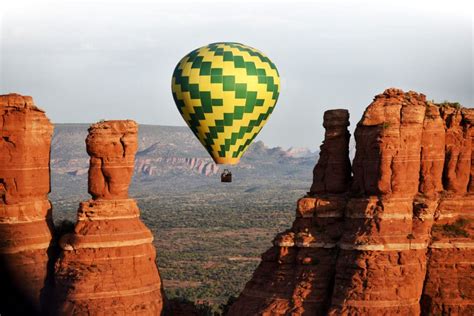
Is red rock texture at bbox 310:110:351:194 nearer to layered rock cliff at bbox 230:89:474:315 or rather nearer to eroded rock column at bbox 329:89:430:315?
layered rock cliff at bbox 230:89:474:315

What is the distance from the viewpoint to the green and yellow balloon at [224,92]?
64562mm

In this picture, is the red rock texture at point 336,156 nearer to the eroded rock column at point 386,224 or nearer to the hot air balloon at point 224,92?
the eroded rock column at point 386,224

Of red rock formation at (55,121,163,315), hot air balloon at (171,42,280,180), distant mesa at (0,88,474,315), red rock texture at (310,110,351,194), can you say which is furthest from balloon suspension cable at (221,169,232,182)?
red rock texture at (310,110,351,194)

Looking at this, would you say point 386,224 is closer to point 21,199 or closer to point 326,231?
point 326,231

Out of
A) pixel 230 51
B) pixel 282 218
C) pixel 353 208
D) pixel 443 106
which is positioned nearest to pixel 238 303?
pixel 353 208

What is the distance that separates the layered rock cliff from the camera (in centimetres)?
4994

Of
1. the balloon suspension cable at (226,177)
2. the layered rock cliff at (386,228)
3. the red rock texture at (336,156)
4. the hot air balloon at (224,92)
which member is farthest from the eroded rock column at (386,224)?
the balloon suspension cable at (226,177)

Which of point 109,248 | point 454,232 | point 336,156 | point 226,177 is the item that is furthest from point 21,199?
point 454,232

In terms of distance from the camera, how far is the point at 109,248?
56656 millimetres

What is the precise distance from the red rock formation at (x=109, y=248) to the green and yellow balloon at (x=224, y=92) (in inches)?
286

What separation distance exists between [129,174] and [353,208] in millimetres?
11923

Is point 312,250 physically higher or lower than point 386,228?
lower

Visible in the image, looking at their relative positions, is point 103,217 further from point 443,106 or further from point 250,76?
point 443,106

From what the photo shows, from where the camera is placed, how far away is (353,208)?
52.0 metres
